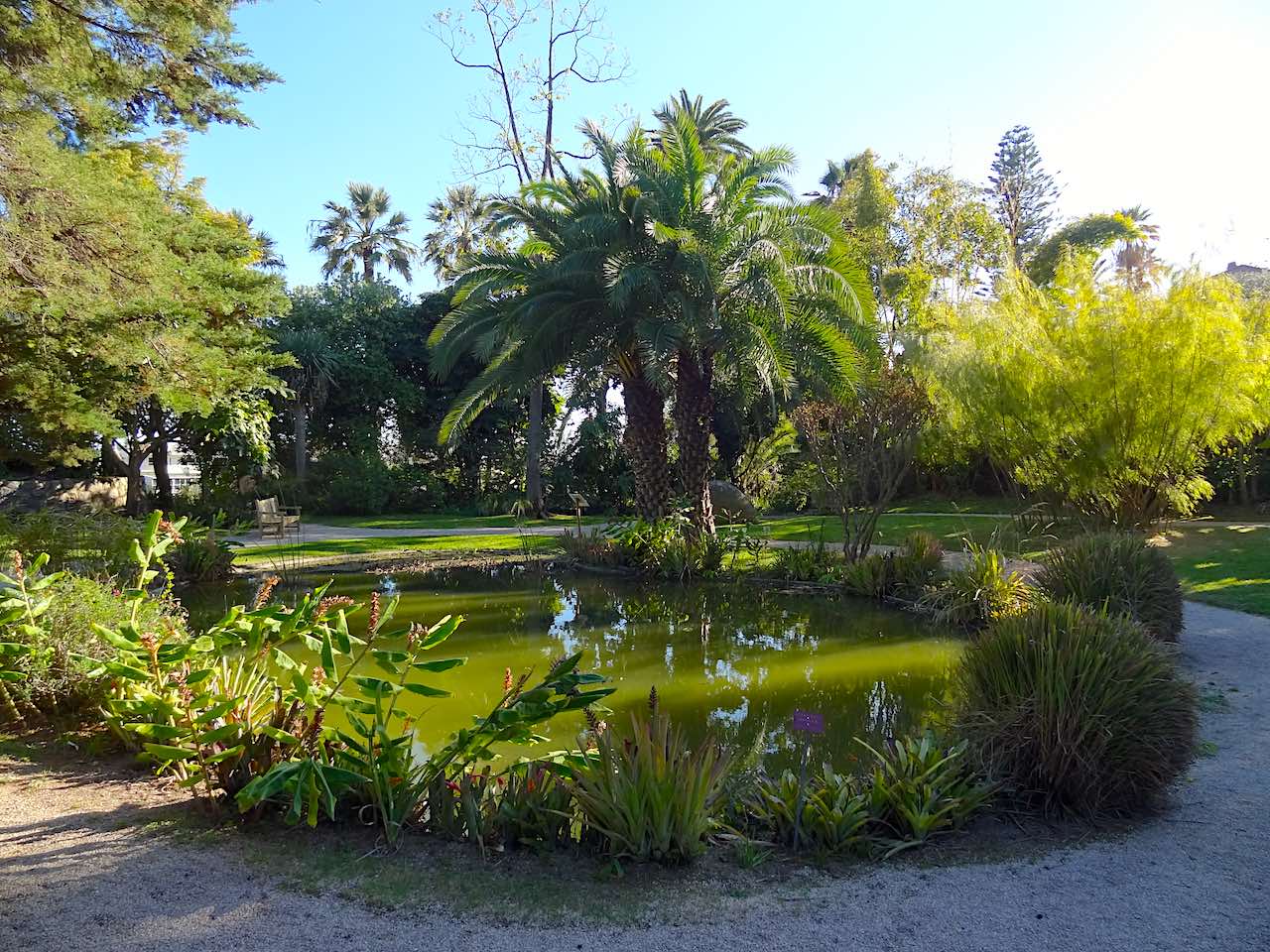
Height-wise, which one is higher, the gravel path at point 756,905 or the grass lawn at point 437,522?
the grass lawn at point 437,522

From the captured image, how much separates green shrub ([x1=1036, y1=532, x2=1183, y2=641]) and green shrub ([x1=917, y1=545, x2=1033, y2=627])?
0.69 meters

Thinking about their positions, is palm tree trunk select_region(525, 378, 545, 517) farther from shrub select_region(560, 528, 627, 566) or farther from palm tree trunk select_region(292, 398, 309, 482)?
shrub select_region(560, 528, 627, 566)

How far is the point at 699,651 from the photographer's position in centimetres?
863

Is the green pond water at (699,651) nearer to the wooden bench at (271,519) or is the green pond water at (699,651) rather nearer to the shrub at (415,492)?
the wooden bench at (271,519)

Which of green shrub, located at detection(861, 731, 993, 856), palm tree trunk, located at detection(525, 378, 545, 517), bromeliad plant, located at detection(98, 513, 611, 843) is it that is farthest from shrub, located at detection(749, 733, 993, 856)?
palm tree trunk, located at detection(525, 378, 545, 517)

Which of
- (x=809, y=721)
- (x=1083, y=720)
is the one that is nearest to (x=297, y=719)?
(x=809, y=721)

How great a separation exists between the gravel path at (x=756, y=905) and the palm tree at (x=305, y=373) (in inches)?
931

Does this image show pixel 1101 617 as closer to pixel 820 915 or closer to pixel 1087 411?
pixel 820 915

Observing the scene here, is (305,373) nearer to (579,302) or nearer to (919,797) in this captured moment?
(579,302)

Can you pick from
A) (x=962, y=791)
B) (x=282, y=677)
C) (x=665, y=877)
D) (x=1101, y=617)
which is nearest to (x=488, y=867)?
(x=665, y=877)

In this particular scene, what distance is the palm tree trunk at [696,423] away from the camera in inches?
606

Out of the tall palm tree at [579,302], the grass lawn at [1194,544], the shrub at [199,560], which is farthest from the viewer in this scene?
the tall palm tree at [579,302]

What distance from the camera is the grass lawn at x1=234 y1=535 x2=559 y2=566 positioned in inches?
608

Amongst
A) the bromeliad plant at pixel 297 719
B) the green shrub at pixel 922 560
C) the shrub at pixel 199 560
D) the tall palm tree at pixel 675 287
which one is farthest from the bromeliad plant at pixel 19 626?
the green shrub at pixel 922 560
